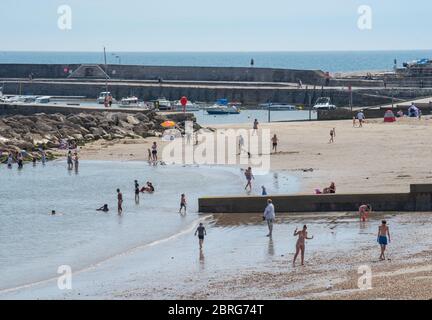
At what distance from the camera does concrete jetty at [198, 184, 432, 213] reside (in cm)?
2841

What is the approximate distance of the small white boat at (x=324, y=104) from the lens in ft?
221

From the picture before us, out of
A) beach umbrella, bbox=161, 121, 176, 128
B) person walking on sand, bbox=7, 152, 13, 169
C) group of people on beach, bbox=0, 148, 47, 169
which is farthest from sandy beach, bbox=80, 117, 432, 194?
person walking on sand, bbox=7, 152, 13, 169

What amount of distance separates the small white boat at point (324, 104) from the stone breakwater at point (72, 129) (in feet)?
35.7

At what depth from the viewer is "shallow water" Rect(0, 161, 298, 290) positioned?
84.5 feet

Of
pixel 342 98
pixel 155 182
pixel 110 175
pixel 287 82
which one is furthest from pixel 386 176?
pixel 287 82

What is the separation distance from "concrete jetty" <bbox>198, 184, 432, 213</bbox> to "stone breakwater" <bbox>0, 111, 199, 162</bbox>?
1897cm

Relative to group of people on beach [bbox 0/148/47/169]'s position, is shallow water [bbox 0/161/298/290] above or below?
below

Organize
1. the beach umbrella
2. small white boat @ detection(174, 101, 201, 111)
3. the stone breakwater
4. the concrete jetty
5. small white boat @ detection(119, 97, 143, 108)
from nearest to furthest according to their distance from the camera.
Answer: the concrete jetty < the stone breakwater < the beach umbrella < small white boat @ detection(119, 97, 143, 108) < small white boat @ detection(174, 101, 201, 111)

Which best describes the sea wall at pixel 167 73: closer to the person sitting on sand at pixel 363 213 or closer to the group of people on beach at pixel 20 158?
the group of people on beach at pixel 20 158

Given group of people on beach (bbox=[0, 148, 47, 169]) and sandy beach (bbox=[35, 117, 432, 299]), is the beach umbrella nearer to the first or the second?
sandy beach (bbox=[35, 117, 432, 299])

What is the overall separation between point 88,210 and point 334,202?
7981 mm

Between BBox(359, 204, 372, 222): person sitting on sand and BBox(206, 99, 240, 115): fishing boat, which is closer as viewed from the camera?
BBox(359, 204, 372, 222): person sitting on sand

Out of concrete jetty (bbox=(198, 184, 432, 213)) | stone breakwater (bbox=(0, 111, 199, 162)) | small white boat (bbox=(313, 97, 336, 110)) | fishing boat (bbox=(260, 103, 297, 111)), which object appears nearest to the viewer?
concrete jetty (bbox=(198, 184, 432, 213))

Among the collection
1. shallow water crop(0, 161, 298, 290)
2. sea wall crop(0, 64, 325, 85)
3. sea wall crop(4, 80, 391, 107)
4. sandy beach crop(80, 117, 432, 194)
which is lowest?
shallow water crop(0, 161, 298, 290)
